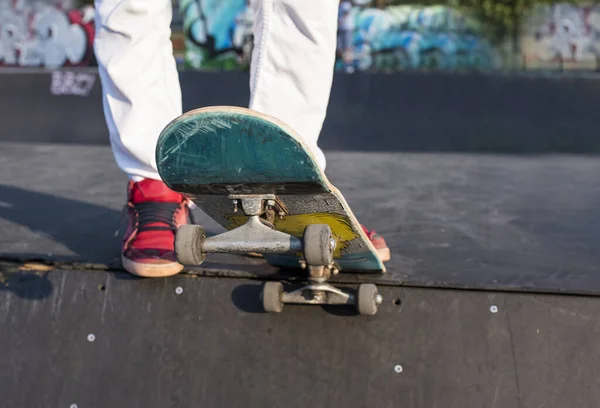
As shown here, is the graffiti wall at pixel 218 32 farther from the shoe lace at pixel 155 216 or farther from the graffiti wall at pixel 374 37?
the shoe lace at pixel 155 216

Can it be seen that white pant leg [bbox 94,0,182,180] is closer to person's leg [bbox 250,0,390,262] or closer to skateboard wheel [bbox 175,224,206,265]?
person's leg [bbox 250,0,390,262]

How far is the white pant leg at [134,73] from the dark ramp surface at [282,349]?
0.41 metres

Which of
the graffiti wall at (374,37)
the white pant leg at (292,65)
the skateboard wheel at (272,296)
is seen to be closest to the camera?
the skateboard wheel at (272,296)

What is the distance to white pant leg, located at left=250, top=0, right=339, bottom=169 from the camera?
2.06 metres

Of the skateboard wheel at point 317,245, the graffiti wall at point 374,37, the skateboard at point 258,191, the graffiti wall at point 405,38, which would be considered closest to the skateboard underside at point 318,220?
the skateboard at point 258,191

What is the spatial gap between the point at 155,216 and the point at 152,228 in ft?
0.13

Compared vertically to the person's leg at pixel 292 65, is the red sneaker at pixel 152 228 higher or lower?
lower

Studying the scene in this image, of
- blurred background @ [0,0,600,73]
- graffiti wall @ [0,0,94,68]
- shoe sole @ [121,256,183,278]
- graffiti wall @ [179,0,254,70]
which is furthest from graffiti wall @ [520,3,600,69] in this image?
shoe sole @ [121,256,183,278]

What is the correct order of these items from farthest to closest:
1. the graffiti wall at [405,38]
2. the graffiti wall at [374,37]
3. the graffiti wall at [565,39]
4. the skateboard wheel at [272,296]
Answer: the graffiti wall at [405,38] → the graffiti wall at [565,39] → the graffiti wall at [374,37] → the skateboard wheel at [272,296]

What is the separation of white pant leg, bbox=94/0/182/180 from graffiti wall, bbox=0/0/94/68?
17.3m

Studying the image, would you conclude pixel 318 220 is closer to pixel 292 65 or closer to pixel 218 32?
pixel 292 65

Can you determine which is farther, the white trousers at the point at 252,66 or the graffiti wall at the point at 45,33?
the graffiti wall at the point at 45,33

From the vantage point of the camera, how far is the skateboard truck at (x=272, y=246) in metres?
1.67

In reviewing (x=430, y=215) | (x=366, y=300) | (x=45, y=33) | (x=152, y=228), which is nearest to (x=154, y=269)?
(x=152, y=228)
